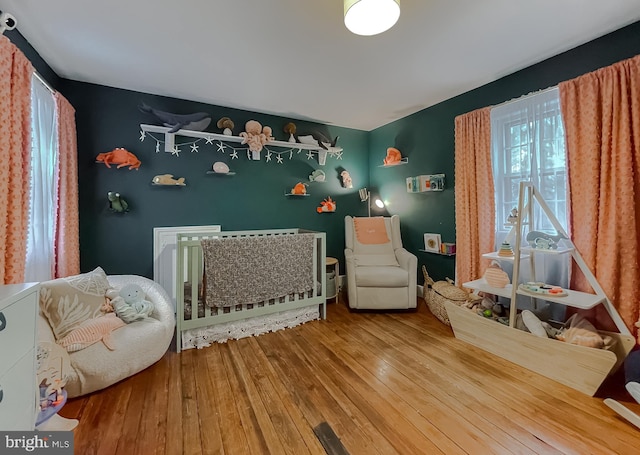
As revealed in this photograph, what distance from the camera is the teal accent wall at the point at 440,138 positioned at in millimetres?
1900

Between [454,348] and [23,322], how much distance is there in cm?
247

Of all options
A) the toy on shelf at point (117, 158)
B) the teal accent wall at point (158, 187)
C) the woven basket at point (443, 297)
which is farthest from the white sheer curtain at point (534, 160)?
the toy on shelf at point (117, 158)

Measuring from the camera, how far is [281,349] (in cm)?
211

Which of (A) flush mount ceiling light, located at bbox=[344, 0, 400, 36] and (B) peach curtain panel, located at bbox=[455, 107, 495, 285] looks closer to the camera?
(A) flush mount ceiling light, located at bbox=[344, 0, 400, 36]

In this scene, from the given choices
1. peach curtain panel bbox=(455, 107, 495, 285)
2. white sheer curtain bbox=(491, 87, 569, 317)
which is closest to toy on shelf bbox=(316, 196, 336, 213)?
peach curtain panel bbox=(455, 107, 495, 285)

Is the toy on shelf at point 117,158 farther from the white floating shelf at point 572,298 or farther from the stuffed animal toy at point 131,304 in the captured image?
the white floating shelf at point 572,298

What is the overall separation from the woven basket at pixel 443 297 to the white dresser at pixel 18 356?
8.86 feet

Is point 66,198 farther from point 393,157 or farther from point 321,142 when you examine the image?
point 393,157

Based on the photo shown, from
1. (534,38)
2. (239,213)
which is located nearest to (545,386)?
(534,38)

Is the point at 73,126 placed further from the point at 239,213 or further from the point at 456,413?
the point at 456,413

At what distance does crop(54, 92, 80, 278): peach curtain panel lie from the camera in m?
2.10

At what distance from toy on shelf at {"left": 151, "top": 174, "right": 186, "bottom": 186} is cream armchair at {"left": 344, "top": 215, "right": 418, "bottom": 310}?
194cm

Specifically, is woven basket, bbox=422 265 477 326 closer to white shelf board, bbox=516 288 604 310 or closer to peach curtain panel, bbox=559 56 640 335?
Result: white shelf board, bbox=516 288 604 310

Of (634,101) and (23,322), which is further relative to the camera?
(634,101)
